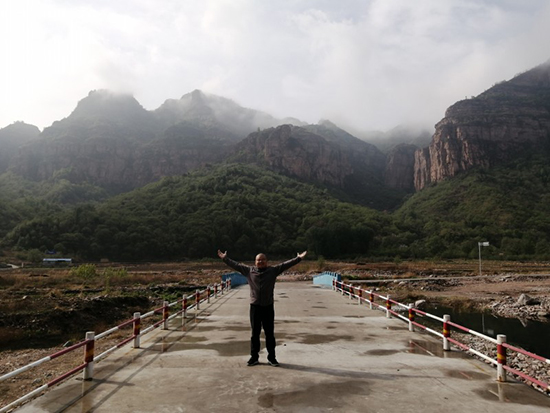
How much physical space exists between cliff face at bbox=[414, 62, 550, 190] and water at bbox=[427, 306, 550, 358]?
11960cm

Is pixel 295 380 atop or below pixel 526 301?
atop

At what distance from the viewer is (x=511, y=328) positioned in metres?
18.3

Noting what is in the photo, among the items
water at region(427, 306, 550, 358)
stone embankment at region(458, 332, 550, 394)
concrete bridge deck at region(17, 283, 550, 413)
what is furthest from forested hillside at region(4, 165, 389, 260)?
concrete bridge deck at region(17, 283, 550, 413)

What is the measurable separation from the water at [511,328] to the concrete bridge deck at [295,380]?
7412 millimetres

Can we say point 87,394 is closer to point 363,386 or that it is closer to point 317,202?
point 363,386

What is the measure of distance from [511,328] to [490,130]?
5259 inches

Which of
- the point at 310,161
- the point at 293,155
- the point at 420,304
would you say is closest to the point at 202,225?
the point at 293,155

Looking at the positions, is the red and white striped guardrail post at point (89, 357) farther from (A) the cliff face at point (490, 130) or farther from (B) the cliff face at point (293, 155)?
(B) the cliff face at point (293, 155)

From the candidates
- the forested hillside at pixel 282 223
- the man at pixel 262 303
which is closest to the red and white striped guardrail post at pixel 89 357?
the man at pixel 262 303

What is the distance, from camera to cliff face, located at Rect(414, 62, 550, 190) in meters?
129

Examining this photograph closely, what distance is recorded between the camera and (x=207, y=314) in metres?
14.7

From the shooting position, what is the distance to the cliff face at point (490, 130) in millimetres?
129250

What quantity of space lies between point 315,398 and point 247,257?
87.0 meters

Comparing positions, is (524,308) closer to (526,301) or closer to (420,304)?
(526,301)
